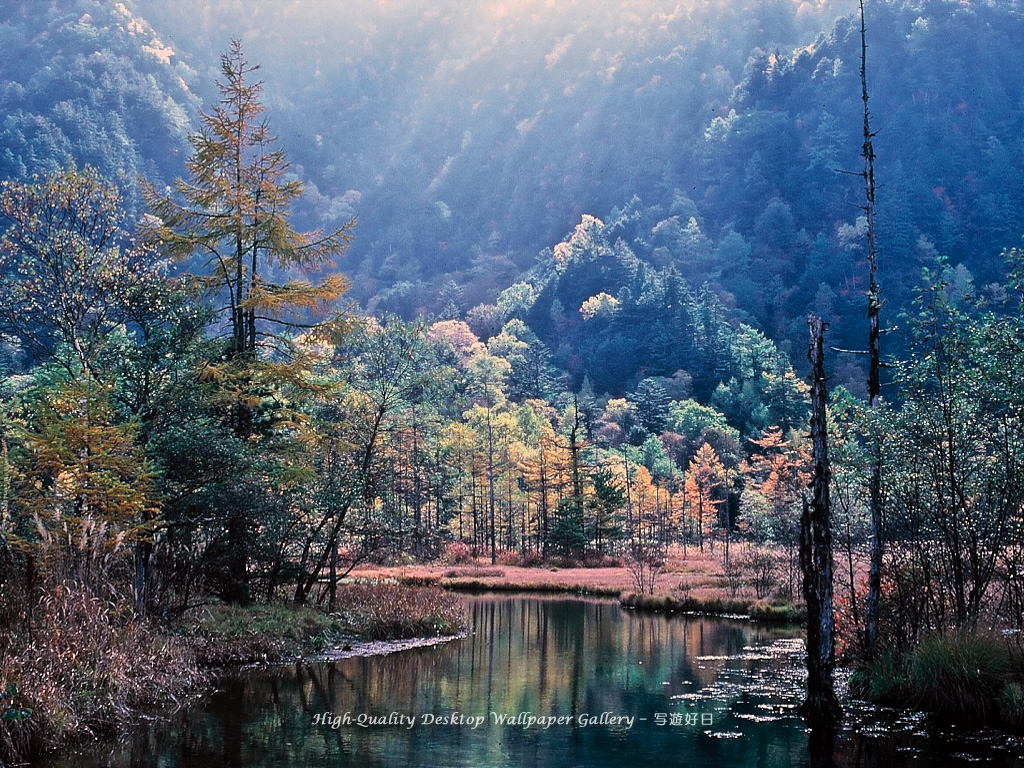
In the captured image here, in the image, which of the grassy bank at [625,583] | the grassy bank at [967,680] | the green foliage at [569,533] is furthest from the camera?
the green foliage at [569,533]

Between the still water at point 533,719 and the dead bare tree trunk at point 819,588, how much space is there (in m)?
0.45

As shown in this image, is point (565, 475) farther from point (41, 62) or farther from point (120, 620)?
point (41, 62)

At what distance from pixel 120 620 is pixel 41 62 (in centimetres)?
19684

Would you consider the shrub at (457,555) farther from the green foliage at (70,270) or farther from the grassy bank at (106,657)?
the green foliage at (70,270)

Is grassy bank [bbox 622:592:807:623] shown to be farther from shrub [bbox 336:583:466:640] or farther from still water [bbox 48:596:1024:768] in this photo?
shrub [bbox 336:583:466:640]

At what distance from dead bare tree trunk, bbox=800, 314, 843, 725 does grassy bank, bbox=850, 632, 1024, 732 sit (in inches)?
51.5

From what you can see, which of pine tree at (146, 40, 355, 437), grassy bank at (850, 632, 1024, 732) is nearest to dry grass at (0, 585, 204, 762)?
pine tree at (146, 40, 355, 437)

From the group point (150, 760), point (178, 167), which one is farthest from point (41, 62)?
point (150, 760)

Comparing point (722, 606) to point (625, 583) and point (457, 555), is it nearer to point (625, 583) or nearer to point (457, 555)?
point (625, 583)

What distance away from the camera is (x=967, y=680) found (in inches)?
468

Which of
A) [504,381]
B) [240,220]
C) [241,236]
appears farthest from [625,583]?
[504,381]

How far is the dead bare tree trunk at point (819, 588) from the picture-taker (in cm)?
1221

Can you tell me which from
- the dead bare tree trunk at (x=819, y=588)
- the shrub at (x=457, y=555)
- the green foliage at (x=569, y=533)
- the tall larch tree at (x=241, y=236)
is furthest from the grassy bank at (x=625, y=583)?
the tall larch tree at (x=241, y=236)

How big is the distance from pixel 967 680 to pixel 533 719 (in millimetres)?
6497
